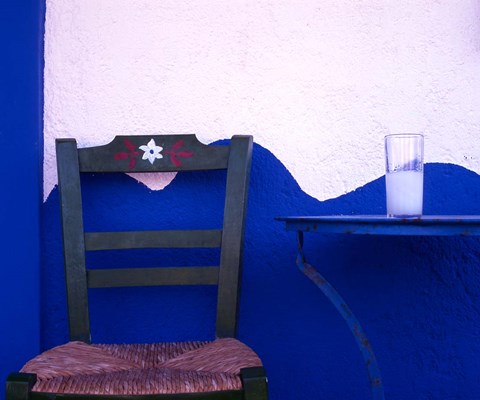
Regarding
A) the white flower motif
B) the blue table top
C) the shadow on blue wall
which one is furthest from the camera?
the shadow on blue wall

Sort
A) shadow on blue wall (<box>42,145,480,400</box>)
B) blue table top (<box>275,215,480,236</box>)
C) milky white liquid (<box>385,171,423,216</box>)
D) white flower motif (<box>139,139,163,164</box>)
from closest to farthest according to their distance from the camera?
blue table top (<box>275,215,480,236</box>) → milky white liquid (<box>385,171,423,216</box>) → white flower motif (<box>139,139,163,164</box>) → shadow on blue wall (<box>42,145,480,400</box>)

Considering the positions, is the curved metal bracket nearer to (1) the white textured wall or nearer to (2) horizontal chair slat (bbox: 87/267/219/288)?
(2) horizontal chair slat (bbox: 87/267/219/288)

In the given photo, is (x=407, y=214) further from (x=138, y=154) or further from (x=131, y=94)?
(x=131, y=94)

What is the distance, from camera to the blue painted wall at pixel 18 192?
187cm

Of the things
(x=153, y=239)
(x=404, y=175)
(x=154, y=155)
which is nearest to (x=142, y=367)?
(x=153, y=239)

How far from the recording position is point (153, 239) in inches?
68.4

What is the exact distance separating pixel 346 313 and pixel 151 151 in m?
0.69

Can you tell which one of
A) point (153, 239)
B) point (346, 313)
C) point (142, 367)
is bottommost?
point (142, 367)

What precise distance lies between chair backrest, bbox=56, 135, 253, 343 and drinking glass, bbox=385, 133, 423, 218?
0.44m

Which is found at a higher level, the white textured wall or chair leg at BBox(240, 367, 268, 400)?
the white textured wall

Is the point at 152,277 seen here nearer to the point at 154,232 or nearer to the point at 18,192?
the point at 154,232

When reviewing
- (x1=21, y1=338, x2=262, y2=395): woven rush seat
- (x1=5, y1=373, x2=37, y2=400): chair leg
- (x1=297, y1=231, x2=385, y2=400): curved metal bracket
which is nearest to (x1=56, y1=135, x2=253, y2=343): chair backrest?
(x1=21, y1=338, x2=262, y2=395): woven rush seat

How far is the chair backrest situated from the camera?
5.55ft

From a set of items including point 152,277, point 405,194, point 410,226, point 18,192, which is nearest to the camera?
point 410,226
